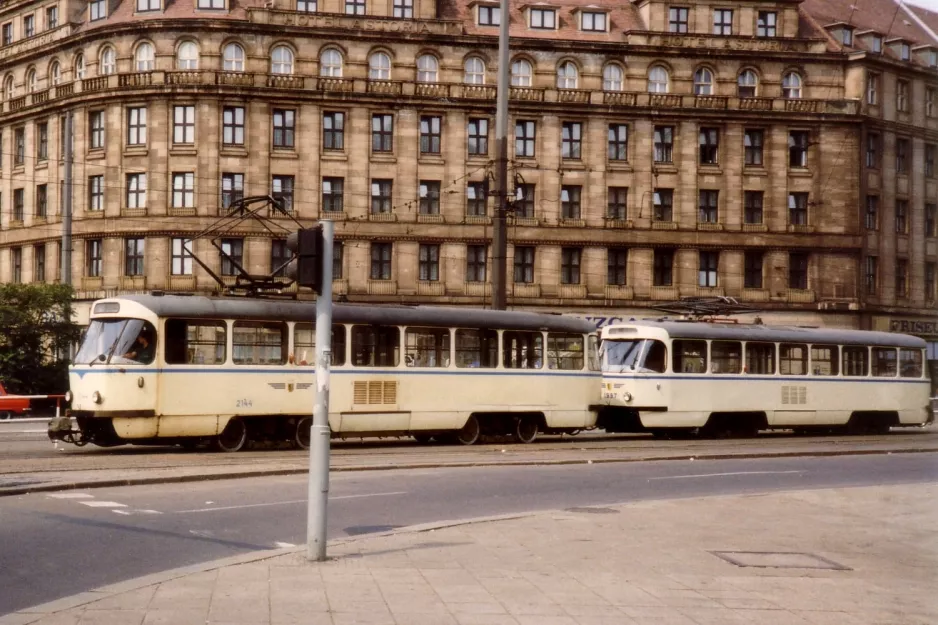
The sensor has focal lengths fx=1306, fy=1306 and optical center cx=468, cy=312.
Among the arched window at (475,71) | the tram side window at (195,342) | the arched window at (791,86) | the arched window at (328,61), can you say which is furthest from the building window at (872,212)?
the tram side window at (195,342)

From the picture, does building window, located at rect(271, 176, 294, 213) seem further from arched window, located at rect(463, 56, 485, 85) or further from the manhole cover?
the manhole cover

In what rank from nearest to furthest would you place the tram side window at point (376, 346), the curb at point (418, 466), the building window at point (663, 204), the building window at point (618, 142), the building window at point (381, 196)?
the curb at point (418, 466) → the tram side window at point (376, 346) → the building window at point (381, 196) → the building window at point (618, 142) → the building window at point (663, 204)

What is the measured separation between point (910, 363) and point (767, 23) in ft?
89.2

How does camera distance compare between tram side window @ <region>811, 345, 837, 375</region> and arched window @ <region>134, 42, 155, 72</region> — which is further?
arched window @ <region>134, 42, 155, 72</region>

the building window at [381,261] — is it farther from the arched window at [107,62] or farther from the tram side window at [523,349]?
the tram side window at [523,349]

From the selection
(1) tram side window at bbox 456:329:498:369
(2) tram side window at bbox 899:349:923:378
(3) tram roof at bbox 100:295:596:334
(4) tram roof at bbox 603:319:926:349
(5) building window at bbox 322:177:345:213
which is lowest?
(2) tram side window at bbox 899:349:923:378

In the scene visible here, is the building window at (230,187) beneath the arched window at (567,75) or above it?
beneath

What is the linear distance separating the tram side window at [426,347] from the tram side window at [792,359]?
1023cm

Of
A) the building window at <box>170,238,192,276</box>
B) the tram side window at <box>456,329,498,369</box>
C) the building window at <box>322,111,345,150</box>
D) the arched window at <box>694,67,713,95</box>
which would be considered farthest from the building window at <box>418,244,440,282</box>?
the tram side window at <box>456,329,498,369</box>

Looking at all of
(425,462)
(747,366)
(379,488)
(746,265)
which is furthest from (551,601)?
(746,265)

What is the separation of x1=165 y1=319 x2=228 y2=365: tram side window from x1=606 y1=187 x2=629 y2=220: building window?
34505 millimetres

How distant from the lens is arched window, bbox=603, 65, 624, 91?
57.4 meters

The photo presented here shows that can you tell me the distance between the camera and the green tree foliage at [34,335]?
4219 centimetres

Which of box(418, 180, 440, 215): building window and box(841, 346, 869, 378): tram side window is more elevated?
box(418, 180, 440, 215): building window
